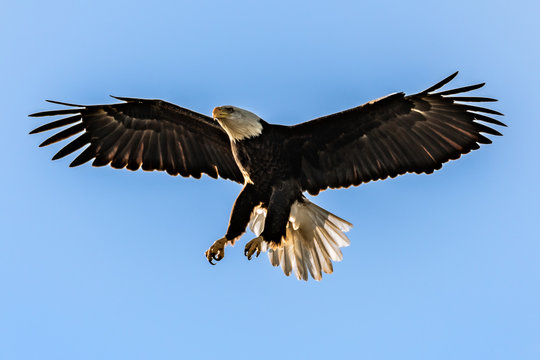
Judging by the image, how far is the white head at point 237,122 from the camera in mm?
9594

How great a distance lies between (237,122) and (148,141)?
1283mm

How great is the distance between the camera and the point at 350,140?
396 inches

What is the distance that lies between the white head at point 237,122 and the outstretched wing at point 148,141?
0.56m

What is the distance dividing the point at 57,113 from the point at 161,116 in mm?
1107

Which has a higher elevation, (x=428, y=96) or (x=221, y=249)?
(x=428, y=96)

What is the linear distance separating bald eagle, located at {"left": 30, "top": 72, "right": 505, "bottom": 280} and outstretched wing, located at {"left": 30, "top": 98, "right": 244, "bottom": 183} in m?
0.01

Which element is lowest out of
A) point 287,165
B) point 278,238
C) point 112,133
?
point 278,238

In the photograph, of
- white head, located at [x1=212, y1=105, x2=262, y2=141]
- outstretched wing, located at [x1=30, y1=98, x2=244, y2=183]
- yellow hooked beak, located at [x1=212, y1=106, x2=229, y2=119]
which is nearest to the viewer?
white head, located at [x1=212, y1=105, x2=262, y2=141]

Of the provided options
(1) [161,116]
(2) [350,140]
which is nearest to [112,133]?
(1) [161,116]

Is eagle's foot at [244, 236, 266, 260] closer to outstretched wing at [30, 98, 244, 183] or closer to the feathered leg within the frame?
the feathered leg

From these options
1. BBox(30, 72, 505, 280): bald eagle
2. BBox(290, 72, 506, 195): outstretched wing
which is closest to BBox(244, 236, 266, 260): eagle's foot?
BBox(30, 72, 505, 280): bald eagle

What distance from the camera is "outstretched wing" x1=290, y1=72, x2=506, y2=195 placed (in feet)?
32.2

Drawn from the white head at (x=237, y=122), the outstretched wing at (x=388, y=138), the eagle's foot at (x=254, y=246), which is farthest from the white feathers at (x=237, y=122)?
the eagle's foot at (x=254, y=246)

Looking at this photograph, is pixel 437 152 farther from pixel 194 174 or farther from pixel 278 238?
pixel 194 174
